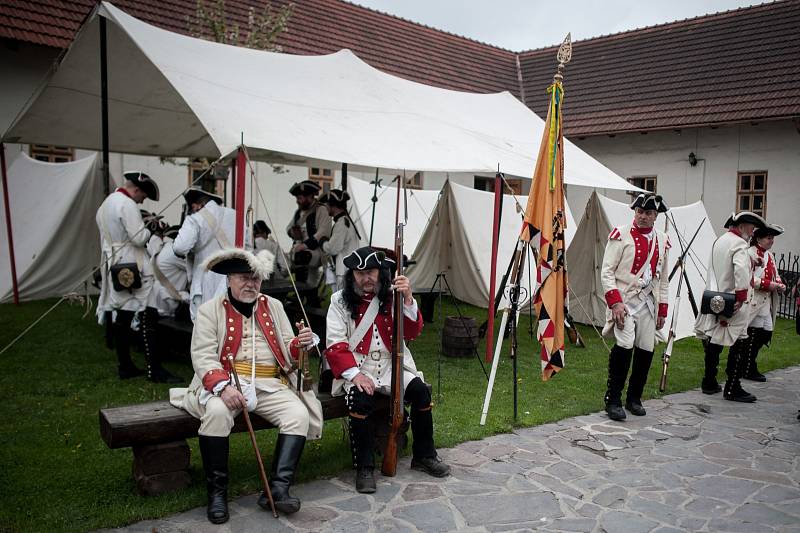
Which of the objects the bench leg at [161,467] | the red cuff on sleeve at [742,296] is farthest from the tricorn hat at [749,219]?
the bench leg at [161,467]

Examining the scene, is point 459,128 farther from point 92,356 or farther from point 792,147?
point 792,147

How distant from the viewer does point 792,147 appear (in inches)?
516

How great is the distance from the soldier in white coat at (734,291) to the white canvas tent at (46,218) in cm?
825

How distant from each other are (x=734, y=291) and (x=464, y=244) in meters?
4.42

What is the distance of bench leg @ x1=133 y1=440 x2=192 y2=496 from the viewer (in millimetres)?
3381

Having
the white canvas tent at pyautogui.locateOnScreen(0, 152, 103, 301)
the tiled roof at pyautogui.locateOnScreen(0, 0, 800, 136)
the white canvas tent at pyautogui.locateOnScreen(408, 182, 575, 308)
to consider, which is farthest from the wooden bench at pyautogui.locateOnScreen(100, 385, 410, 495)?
the tiled roof at pyautogui.locateOnScreen(0, 0, 800, 136)

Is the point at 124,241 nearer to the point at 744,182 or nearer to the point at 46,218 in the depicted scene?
the point at 46,218

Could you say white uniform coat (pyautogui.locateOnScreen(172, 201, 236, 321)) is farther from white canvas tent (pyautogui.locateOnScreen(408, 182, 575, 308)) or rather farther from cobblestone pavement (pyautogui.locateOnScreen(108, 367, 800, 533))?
white canvas tent (pyautogui.locateOnScreen(408, 182, 575, 308))

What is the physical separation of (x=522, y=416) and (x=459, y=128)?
3451 millimetres

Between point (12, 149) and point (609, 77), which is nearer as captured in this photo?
point (12, 149)

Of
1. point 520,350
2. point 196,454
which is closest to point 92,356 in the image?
point 196,454

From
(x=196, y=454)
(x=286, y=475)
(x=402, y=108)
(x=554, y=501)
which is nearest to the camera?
(x=286, y=475)

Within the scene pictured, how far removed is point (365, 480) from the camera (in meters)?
3.61

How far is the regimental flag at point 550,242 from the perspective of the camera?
4.77 metres
